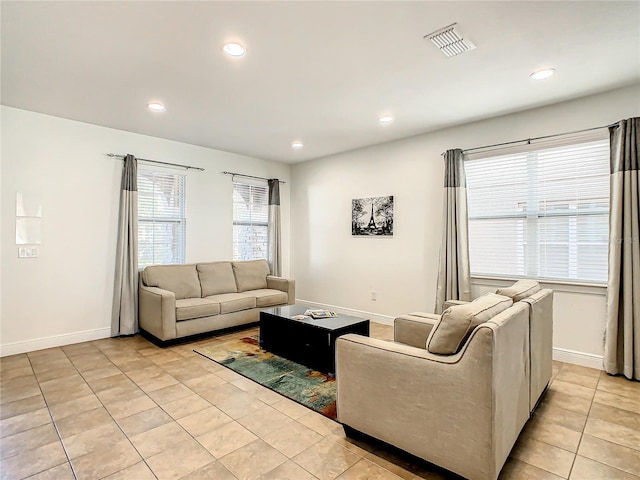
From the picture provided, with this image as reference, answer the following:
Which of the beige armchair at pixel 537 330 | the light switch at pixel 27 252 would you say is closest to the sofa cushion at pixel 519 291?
the beige armchair at pixel 537 330

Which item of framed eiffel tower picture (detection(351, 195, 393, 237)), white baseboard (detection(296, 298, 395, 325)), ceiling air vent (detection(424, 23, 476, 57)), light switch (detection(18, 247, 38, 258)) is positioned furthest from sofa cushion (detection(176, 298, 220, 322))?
ceiling air vent (detection(424, 23, 476, 57))

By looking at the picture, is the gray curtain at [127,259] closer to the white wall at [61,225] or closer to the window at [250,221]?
the white wall at [61,225]

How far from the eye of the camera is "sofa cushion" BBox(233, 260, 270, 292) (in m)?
5.20

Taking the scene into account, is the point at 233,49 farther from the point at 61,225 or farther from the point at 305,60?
the point at 61,225

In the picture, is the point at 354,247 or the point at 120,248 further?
the point at 354,247

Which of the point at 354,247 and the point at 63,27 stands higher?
the point at 63,27

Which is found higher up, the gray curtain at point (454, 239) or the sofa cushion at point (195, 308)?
the gray curtain at point (454, 239)

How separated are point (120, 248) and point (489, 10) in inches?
177

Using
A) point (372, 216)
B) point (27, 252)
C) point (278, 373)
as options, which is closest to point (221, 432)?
point (278, 373)

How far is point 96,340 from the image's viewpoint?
4172 millimetres

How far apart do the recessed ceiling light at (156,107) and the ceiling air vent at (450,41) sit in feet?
8.88

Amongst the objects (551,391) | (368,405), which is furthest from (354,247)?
(368,405)

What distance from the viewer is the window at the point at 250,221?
5.68 m

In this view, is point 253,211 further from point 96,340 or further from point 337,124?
point 96,340
